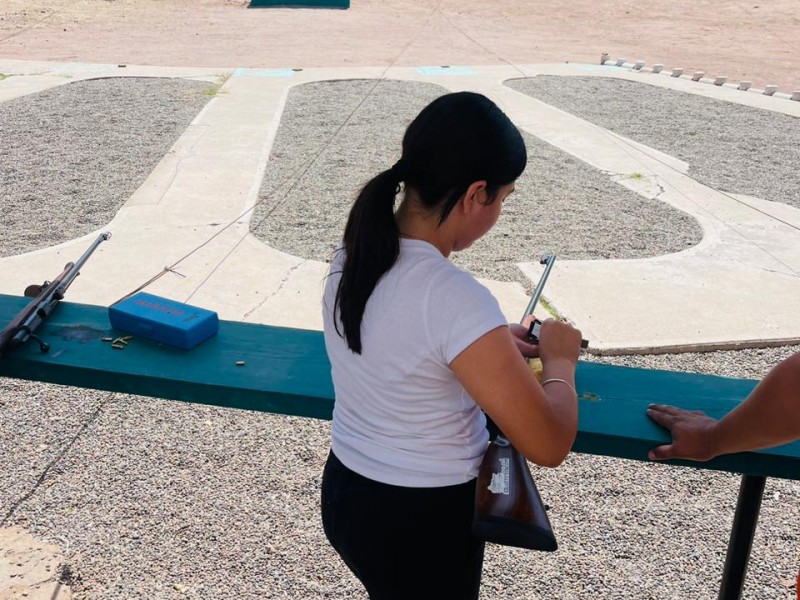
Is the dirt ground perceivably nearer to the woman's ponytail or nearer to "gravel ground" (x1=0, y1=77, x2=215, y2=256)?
"gravel ground" (x1=0, y1=77, x2=215, y2=256)

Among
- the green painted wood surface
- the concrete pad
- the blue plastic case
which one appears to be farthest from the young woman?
the concrete pad

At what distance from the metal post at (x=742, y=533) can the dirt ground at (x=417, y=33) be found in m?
12.0

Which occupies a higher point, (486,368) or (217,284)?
(486,368)

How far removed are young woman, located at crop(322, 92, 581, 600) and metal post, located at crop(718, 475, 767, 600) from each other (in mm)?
762

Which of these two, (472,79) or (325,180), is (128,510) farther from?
(472,79)

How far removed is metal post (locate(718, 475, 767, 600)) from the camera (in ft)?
6.28

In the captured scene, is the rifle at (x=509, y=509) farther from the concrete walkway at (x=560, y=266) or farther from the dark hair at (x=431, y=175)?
the concrete walkway at (x=560, y=266)

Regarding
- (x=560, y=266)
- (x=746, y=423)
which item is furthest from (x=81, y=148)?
(x=746, y=423)

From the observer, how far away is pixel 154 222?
5.74m

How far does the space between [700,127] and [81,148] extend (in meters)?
6.81

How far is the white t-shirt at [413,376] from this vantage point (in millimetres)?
1233

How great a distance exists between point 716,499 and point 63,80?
10.7m

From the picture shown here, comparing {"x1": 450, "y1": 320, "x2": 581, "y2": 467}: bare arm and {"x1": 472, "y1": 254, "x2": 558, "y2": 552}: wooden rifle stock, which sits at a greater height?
{"x1": 450, "y1": 320, "x2": 581, "y2": 467}: bare arm

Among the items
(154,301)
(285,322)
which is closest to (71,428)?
(285,322)
